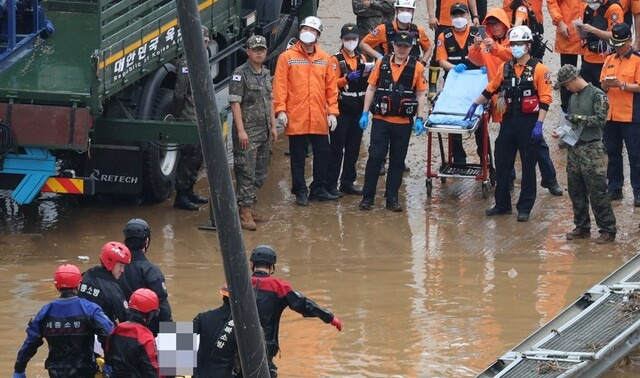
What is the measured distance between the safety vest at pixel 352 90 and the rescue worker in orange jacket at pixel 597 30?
7.53ft

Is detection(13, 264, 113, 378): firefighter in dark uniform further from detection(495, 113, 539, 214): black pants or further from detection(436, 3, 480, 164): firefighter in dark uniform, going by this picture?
detection(436, 3, 480, 164): firefighter in dark uniform

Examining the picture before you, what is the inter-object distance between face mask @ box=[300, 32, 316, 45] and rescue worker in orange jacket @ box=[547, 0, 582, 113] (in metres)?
2.83

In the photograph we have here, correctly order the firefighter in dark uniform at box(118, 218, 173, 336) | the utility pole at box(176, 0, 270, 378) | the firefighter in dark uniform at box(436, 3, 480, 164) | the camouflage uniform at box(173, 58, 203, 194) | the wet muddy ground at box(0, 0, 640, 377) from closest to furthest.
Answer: the utility pole at box(176, 0, 270, 378) < the firefighter in dark uniform at box(118, 218, 173, 336) < the wet muddy ground at box(0, 0, 640, 377) < the camouflage uniform at box(173, 58, 203, 194) < the firefighter in dark uniform at box(436, 3, 480, 164)

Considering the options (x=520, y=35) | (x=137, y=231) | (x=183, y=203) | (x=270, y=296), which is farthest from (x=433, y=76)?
(x=270, y=296)

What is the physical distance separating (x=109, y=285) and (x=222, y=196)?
104 inches

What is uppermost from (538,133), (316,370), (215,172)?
(215,172)

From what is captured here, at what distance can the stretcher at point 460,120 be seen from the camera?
13.6 metres

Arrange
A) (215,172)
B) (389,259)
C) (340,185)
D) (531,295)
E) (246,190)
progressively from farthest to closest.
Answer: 1. (340,185)
2. (246,190)
3. (389,259)
4. (531,295)
5. (215,172)

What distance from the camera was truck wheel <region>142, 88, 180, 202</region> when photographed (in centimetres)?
1366

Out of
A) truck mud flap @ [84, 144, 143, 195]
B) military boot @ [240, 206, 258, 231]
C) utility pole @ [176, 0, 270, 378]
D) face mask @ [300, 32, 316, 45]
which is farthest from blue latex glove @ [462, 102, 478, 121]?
utility pole @ [176, 0, 270, 378]

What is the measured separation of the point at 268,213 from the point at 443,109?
189cm

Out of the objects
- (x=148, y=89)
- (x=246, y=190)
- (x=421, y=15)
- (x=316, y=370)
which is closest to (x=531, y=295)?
(x=316, y=370)

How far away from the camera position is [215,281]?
1184 cm

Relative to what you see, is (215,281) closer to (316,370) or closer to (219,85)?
(316,370)
